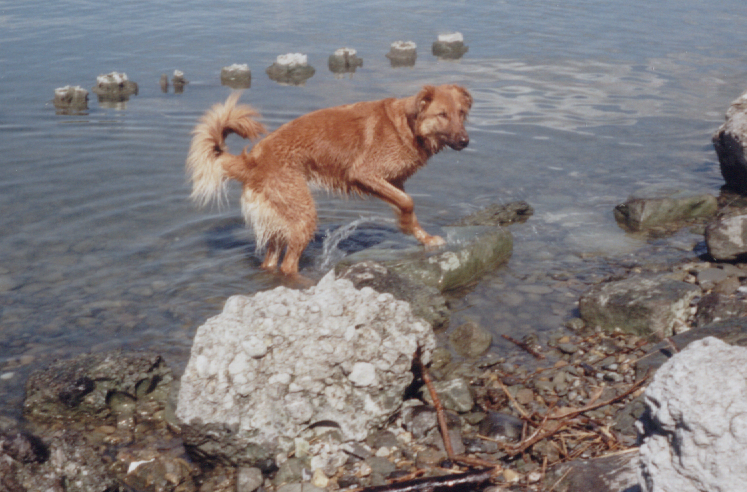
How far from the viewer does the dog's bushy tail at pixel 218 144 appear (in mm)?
6070

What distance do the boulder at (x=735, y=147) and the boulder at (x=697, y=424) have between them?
627 centimetres

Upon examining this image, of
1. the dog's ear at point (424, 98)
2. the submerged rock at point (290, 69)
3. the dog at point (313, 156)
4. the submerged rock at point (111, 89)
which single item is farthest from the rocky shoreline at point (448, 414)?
the submerged rock at point (290, 69)

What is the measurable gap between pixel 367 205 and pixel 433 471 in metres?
4.98

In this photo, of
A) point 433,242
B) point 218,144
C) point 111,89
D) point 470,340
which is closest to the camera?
point 470,340

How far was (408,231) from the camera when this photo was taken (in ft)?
22.0

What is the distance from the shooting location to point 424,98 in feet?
20.8

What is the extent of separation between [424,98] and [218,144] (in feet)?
6.44

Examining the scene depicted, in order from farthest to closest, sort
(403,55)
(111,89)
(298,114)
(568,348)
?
(403,55) → (111,89) → (298,114) → (568,348)

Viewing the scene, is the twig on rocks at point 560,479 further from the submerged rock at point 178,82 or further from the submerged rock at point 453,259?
the submerged rock at point 178,82

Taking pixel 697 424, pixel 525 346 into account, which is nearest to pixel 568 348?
pixel 525 346

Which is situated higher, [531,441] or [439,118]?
[439,118]

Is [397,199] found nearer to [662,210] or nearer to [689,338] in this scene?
[662,210]

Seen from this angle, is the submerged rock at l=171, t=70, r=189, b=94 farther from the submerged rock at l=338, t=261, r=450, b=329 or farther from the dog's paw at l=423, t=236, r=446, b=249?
the submerged rock at l=338, t=261, r=450, b=329

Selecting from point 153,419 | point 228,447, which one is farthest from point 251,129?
point 228,447
